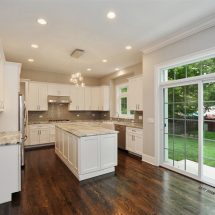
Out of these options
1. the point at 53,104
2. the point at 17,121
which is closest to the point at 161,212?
the point at 17,121

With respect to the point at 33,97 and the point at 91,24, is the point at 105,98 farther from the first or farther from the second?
the point at 91,24

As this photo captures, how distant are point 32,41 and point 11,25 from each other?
0.70 metres

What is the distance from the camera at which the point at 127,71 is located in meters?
6.01

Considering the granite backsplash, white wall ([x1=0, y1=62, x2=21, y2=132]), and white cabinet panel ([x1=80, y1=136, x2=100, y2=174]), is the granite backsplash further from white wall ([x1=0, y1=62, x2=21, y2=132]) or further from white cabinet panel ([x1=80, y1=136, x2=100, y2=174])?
white wall ([x1=0, y1=62, x2=21, y2=132])

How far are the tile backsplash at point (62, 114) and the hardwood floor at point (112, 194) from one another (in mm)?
3066

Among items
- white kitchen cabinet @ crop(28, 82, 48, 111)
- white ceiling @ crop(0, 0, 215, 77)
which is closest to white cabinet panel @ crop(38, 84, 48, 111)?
white kitchen cabinet @ crop(28, 82, 48, 111)

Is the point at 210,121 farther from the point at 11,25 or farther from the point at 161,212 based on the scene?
the point at 11,25

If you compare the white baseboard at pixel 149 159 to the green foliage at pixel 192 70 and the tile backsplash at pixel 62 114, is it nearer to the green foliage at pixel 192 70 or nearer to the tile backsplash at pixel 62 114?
the green foliage at pixel 192 70

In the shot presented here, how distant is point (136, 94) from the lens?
495 centimetres

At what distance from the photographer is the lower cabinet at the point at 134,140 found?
4.47 metres

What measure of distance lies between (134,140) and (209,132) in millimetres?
2121

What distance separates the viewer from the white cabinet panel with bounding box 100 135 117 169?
3.31 meters

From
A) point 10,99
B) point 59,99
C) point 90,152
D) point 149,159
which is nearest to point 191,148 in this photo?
point 149,159

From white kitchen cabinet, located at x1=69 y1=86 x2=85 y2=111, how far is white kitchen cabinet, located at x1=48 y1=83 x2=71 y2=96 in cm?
23
